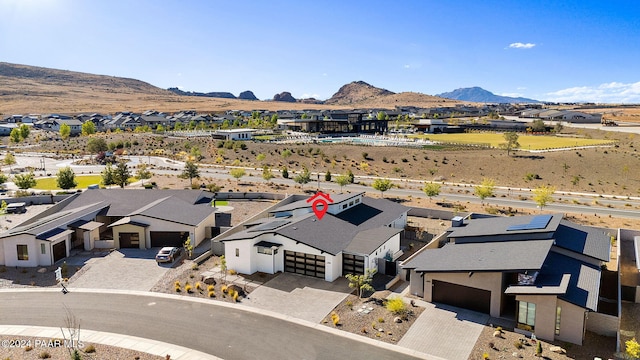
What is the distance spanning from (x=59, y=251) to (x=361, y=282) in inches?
1057

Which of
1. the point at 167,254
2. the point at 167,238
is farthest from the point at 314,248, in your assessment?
the point at 167,238

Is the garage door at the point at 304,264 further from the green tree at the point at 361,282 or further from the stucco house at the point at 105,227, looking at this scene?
the stucco house at the point at 105,227

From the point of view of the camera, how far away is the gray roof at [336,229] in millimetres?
33531

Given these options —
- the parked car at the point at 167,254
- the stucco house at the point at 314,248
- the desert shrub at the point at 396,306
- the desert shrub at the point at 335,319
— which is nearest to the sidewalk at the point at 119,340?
Result: the desert shrub at the point at 335,319

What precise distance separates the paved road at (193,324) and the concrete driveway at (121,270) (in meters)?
1.76

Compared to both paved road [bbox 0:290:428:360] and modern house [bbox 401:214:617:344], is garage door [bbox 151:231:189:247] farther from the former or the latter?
modern house [bbox 401:214:617:344]

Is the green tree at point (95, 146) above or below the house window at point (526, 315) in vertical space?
above

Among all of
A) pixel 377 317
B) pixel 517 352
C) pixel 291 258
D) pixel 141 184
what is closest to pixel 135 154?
pixel 141 184

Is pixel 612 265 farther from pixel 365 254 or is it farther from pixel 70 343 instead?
pixel 70 343

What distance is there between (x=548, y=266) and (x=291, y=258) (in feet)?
59.4

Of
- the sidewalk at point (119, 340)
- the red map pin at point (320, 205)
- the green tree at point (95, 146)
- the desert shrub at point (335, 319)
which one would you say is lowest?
the sidewalk at point (119, 340)

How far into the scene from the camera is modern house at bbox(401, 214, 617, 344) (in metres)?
23.4

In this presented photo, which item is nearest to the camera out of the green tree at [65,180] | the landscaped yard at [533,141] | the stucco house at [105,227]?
the stucco house at [105,227]

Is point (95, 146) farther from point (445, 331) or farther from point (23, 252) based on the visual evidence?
point (445, 331)
